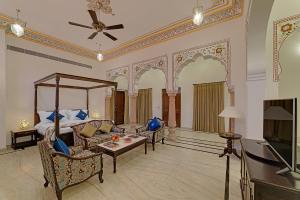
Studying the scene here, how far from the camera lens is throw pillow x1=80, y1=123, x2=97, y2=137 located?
4.31 meters

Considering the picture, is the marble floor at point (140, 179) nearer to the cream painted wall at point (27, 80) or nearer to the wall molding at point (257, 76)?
the cream painted wall at point (27, 80)

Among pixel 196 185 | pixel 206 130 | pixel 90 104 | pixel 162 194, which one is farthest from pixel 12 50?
pixel 206 130

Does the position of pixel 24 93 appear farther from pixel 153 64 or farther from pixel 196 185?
pixel 196 185

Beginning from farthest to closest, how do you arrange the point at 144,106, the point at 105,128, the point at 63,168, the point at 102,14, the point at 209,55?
the point at 144,106
the point at 105,128
the point at 209,55
the point at 102,14
the point at 63,168

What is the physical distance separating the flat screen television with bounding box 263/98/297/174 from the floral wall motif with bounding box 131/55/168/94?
433cm

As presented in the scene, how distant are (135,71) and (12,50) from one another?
14.0 ft

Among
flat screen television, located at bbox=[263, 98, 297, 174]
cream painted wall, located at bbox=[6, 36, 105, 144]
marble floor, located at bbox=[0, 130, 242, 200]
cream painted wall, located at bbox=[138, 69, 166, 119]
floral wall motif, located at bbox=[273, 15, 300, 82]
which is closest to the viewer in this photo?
flat screen television, located at bbox=[263, 98, 297, 174]

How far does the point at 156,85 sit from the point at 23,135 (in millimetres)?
6617

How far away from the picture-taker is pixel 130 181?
9.12ft

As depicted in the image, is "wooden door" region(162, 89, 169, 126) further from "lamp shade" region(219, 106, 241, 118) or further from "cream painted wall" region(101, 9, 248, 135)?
"lamp shade" region(219, 106, 241, 118)

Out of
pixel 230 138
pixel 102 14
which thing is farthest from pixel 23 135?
pixel 230 138

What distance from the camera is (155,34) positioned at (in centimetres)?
560

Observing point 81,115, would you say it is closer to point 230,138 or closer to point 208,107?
point 230,138

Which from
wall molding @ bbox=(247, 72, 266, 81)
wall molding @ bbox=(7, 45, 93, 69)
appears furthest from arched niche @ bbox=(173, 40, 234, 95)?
wall molding @ bbox=(7, 45, 93, 69)
